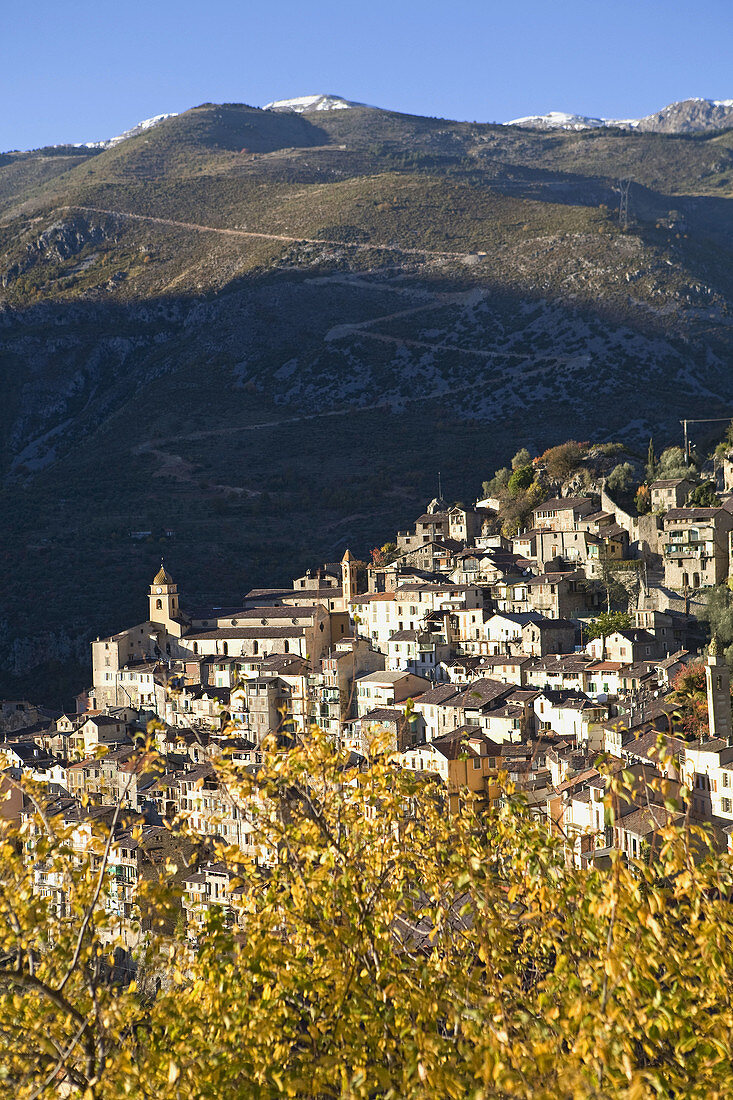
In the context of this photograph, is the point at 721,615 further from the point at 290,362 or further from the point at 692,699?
the point at 290,362

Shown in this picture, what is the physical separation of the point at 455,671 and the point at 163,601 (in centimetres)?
2127

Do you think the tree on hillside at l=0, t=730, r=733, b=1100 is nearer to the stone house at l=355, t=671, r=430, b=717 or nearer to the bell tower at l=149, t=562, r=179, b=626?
the stone house at l=355, t=671, r=430, b=717

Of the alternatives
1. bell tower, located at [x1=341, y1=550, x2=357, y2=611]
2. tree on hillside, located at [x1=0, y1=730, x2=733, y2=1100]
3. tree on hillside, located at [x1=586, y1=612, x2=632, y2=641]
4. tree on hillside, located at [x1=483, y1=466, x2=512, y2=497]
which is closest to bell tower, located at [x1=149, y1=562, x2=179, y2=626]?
bell tower, located at [x1=341, y1=550, x2=357, y2=611]

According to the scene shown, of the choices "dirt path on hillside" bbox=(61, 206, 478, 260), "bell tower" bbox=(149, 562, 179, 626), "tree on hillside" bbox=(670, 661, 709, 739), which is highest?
"dirt path on hillside" bbox=(61, 206, 478, 260)

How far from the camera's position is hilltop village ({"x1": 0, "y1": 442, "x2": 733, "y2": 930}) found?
38344mm

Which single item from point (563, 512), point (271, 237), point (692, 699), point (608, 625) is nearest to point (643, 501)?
point (563, 512)

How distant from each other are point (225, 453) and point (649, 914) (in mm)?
102795

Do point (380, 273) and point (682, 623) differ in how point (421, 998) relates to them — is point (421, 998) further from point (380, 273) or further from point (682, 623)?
point (380, 273)

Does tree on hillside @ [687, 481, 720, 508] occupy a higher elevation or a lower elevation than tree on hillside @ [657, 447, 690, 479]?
lower

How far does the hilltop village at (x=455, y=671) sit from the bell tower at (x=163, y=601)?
119 millimetres

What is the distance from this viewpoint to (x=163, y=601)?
222ft

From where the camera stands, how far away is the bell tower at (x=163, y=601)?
221ft

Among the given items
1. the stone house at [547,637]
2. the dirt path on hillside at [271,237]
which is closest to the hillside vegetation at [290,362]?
the dirt path on hillside at [271,237]

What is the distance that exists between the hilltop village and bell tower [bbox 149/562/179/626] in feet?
0.39
